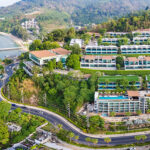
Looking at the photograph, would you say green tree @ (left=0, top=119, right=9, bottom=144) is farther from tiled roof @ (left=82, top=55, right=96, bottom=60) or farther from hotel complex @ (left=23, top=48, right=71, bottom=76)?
tiled roof @ (left=82, top=55, right=96, bottom=60)

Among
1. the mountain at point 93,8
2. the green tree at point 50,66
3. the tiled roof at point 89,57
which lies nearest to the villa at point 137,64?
the tiled roof at point 89,57

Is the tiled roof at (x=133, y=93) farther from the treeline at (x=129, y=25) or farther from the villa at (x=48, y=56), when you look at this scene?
the treeline at (x=129, y=25)

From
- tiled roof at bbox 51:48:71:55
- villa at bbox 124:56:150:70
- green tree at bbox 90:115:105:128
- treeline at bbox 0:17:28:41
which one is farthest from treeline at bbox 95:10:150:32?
treeline at bbox 0:17:28:41

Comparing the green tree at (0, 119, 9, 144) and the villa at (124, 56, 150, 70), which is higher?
the villa at (124, 56, 150, 70)

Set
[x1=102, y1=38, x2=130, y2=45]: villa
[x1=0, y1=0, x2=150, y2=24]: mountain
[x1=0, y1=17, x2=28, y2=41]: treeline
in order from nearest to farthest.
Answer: [x1=102, y1=38, x2=130, y2=45]: villa → [x1=0, y1=17, x2=28, y2=41]: treeline → [x1=0, y1=0, x2=150, y2=24]: mountain

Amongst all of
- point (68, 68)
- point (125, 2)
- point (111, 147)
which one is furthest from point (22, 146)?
point (125, 2)

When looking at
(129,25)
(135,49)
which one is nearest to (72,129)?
(135,49)

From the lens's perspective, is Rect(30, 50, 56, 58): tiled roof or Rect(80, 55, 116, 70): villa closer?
Rect(80, 55, 116, 70): villa
